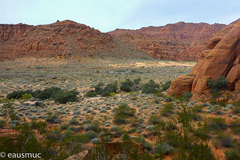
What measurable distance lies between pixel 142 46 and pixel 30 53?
53153 millimetres

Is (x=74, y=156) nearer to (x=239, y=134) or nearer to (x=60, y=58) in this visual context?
(x=239, y=134)

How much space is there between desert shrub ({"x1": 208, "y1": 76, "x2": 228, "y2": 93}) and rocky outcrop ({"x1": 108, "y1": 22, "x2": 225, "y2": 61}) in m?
65.0

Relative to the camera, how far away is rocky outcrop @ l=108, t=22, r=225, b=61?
77062 millimetres

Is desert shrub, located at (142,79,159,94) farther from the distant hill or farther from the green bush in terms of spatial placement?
the distant hill

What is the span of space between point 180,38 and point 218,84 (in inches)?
5350

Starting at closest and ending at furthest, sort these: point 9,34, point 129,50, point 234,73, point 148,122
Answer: point 148,122
point 234,73
point 9,34
point 129,50

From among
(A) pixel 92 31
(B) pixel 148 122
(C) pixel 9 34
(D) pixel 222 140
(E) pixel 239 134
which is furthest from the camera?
(A) pixel 92 31

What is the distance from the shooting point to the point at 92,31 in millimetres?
63219

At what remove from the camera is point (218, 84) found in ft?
26.4

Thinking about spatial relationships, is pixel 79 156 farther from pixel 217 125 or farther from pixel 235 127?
pixel 235 127

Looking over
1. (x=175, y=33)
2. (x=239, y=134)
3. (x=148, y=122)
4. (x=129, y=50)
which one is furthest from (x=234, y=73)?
(x=175, y=33)

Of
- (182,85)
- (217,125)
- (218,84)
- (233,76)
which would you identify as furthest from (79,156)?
(233,76)

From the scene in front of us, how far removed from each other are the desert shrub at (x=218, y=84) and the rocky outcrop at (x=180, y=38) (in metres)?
65.0

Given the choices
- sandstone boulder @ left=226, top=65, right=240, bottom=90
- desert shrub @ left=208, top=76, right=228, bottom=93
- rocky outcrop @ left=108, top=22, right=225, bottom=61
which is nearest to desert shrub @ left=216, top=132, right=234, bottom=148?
desert shrub @ left=208, top=76, right=228, bottom=93
